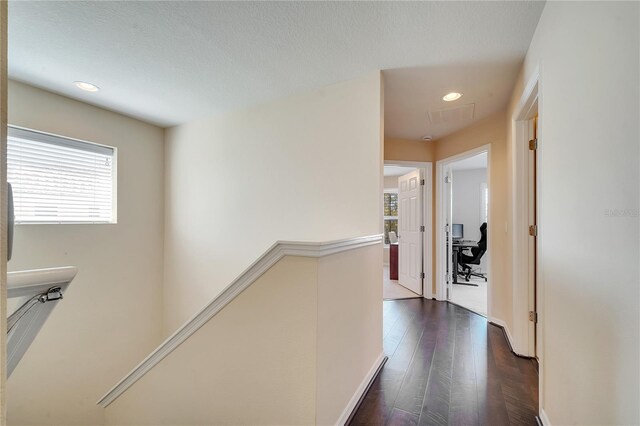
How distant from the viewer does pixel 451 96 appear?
2551 mm

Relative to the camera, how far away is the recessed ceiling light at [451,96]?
2.51 m

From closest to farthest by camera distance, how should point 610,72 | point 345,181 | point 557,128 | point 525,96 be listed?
point 610,72 < point 557,128 < point 525,96 < point 345,181

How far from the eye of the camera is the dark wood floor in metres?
1.61

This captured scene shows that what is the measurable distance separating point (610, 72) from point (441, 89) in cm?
167

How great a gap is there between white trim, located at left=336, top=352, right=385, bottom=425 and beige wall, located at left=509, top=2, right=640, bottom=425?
973 mm

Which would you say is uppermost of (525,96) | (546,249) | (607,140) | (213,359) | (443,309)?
(525,96)

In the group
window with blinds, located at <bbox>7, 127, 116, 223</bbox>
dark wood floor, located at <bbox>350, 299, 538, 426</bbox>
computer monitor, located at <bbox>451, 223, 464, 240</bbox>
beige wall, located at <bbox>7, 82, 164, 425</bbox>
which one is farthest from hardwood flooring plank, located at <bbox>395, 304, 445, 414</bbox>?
computer monitor, located at <bbox>451, 223, 464, 240</bbox>

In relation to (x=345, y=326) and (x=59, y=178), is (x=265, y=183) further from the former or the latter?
(x=59, y=178)

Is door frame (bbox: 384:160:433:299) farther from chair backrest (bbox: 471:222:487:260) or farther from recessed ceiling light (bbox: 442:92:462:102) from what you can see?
chair backrest (bbox: 471:222:487:260)

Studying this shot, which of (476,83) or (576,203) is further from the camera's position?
(476,83)

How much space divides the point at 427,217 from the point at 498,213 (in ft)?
3.61

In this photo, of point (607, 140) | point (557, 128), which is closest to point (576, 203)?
point (607, 140)

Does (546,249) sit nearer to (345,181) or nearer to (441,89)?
(345,181)

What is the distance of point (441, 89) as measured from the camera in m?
2.43
